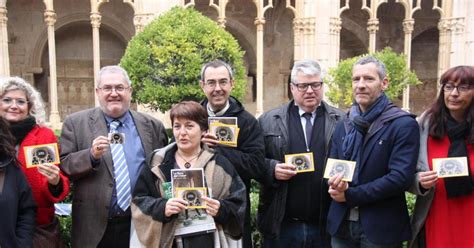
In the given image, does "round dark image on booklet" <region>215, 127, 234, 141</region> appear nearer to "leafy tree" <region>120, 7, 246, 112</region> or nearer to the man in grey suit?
the man in grey suit

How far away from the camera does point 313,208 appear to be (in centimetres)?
316

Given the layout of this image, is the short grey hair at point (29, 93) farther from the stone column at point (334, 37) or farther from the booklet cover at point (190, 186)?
the stone column at point (334, 37)

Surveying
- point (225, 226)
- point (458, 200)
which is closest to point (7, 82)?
point (225, 226)

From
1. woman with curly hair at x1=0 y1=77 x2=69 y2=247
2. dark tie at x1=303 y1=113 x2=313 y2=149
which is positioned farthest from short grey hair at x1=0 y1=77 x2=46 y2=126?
dark tie at x1=303 y1=113 x2=313 y2=149

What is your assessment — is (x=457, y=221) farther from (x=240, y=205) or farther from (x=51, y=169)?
(x=51, y=169)

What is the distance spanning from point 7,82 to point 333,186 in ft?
7.21

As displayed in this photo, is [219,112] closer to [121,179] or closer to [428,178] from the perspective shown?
[121,179]

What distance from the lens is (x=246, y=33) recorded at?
14195 mm

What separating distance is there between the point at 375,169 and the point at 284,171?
Answer: 25.1 inches

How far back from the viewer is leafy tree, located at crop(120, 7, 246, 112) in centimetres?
817

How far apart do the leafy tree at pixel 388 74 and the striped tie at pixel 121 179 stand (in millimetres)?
8698

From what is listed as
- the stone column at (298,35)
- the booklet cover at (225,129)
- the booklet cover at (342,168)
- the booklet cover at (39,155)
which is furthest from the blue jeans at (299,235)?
the stone column at (298,35)

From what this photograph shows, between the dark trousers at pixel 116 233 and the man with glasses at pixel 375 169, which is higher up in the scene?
the man with glasses at pixel 375 169

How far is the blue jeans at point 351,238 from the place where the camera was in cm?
273
